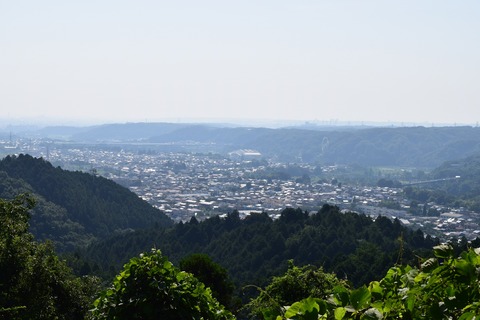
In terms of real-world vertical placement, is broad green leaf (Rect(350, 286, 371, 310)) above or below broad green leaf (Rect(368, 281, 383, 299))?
above

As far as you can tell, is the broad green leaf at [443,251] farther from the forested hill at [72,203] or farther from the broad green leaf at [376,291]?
the forested hill at [72,203]

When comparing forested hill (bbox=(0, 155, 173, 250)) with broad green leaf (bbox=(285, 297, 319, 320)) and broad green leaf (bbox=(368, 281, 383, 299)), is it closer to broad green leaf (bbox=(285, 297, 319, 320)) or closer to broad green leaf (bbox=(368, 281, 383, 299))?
broad green leaf (bbox=(368, 281, 383, 299))

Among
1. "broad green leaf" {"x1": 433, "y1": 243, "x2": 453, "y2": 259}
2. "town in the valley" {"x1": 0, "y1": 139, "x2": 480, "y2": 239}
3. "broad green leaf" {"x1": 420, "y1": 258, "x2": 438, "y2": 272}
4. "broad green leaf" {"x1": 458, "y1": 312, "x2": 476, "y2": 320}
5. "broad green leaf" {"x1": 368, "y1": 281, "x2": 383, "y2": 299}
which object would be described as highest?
"broad green leaf" {"x1": 433, "y1": 243, "x2": 453, "y2": 259}

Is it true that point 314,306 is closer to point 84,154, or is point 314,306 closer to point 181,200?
point 181,200

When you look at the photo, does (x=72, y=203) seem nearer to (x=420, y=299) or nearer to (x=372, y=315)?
(x=420, y=299)

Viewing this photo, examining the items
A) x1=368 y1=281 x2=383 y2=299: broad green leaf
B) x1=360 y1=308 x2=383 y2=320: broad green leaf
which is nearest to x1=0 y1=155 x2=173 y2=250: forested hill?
x1=368 y1=281 x2=383 y2=299: broad green leaf
